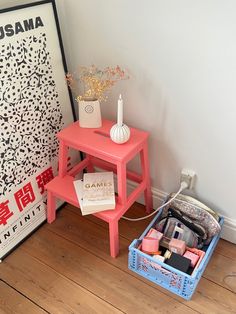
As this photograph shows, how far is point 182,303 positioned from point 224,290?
21cm

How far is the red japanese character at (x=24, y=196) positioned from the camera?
153cm

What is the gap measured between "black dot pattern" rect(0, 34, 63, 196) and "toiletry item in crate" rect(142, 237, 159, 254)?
0.65 metres

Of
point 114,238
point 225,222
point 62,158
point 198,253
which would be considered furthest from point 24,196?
point 225,222

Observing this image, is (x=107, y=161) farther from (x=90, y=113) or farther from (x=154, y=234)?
(x=154, y=234)

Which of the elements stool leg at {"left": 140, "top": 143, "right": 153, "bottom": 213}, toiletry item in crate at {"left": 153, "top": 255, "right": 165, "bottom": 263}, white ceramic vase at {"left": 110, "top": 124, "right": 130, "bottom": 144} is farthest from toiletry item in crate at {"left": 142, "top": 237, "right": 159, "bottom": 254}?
white ceramic vase at {"left": 110, "top": 124, "right": 130, "bottom": 144}

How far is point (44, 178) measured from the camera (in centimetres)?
166

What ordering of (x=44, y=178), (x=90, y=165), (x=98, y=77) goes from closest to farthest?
1. (x=98, y=77)
2. (x=44, y=178)
3. (x=90, y=165)

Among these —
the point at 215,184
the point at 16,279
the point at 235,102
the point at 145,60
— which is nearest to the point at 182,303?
the point at 215,184

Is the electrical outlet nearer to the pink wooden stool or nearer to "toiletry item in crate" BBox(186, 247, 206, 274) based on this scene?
the pink wooden stool

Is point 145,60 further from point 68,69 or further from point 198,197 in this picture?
point 198,197

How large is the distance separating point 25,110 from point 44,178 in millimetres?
390

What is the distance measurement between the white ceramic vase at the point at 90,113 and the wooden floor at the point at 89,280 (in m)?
0.57

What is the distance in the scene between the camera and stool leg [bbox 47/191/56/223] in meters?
1.65

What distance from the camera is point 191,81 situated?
4.29ft
